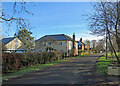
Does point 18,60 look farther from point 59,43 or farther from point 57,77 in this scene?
point 59,43

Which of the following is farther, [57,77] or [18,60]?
[18,60]

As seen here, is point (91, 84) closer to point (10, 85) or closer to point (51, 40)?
point (10, 85)

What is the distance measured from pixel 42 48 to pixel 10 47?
13.9 meters

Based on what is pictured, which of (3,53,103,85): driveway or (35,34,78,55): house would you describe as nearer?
(3,53,103,85): driveway

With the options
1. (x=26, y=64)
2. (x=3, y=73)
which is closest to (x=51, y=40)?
(x=26, y=64)

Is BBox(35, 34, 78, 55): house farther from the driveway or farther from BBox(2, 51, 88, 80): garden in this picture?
the driveway

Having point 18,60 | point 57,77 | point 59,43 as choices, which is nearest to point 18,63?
point 18,60

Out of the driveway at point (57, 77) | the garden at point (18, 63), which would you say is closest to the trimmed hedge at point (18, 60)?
the garden at point (18, 63)

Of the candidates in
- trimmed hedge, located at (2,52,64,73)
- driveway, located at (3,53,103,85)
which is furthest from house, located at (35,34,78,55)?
driveway, located at (3,53,103,85)

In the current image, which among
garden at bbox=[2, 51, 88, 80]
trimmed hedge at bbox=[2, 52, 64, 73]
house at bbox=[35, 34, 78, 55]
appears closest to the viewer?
garden at bbox=[2, 51, 88, 80]

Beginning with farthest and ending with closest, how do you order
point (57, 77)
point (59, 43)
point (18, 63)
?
→ point (59, 43)
point (18, 63)
point (57, 77)

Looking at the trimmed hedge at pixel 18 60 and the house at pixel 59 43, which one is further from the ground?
the house at pixel 59 43

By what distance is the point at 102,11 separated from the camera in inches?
519

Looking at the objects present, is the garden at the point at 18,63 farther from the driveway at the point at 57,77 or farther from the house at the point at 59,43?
the house at the point at 59,43
